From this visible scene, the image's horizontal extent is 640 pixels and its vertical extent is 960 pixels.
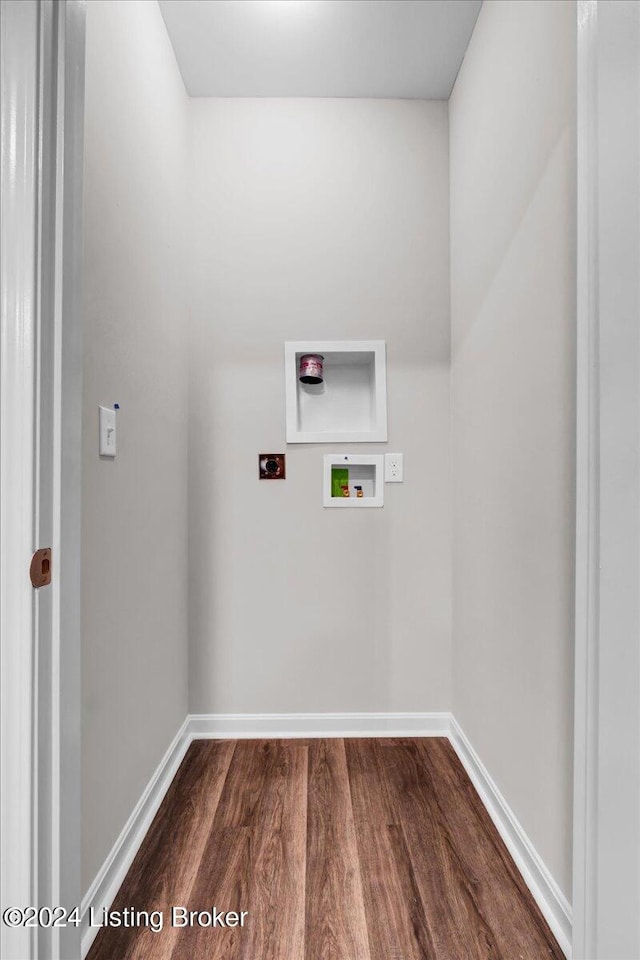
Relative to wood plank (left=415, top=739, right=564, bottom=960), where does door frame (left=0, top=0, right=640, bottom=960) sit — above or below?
above

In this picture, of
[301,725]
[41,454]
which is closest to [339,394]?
[301,725]

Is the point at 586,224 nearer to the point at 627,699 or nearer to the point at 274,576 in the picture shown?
the point at 627,699

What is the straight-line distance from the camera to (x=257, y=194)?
84.4 inches

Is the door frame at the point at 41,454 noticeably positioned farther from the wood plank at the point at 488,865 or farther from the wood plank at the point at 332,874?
the wood plank at the point at 332,874

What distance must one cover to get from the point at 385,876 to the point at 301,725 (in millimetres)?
824

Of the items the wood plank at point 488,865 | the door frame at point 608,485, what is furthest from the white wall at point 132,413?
the door frame at point 608,485

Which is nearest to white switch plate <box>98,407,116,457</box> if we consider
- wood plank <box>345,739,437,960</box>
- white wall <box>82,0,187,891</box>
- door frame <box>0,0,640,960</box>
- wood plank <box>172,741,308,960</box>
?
white wall <box>82,0,187,891</box>

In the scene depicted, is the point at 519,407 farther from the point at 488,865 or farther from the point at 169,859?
the point at 169,859

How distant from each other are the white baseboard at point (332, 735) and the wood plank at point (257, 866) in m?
0.19

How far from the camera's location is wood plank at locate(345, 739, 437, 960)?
1.15 m

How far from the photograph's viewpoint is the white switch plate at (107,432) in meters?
1.29

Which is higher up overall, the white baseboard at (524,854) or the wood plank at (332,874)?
the white baseboard at (524,854)

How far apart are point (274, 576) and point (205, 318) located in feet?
3.62

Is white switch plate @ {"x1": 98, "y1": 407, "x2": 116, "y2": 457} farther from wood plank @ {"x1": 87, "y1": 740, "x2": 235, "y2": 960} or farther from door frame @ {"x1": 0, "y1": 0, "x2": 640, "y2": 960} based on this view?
wood plank @ {"x1": 87, "y1": 740, "x2": 235, "y2": 960}
